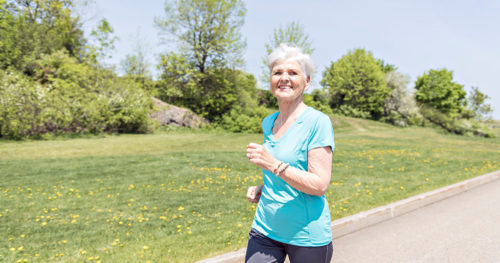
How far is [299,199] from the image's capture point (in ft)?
6.30

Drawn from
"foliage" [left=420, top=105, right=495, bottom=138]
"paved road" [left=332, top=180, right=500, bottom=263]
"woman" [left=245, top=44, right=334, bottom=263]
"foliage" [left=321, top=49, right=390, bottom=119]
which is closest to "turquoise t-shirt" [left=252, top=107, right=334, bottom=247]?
"woman" [left=245, top=44, right=334, bottom=263]

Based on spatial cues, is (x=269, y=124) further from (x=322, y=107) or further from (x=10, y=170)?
(x=322, y=107)

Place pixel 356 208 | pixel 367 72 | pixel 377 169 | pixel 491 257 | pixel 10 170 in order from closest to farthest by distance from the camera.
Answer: pixel 491 257
pixel 356 208
pixel 10 170
pixel 377 169
pixel 367 72

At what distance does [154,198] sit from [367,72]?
43.0 metres

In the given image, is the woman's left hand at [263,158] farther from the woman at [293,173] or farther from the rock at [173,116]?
the rock at [173,116]

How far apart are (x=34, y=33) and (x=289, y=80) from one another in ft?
95.0

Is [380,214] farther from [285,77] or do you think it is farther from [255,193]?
[285,77]

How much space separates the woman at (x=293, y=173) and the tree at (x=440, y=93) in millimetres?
55568

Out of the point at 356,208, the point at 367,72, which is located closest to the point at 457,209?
the point at 356,208

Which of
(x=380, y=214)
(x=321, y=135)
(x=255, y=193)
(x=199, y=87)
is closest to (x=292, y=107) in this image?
(x=321, y=135)

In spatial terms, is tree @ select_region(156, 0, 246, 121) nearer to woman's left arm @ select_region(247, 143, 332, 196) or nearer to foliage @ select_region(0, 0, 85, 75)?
foliage @ select_region(0, 0, 85, 75)

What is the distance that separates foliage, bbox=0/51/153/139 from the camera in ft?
53.3

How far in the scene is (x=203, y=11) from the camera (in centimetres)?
2823

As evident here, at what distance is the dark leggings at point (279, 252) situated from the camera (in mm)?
1908
